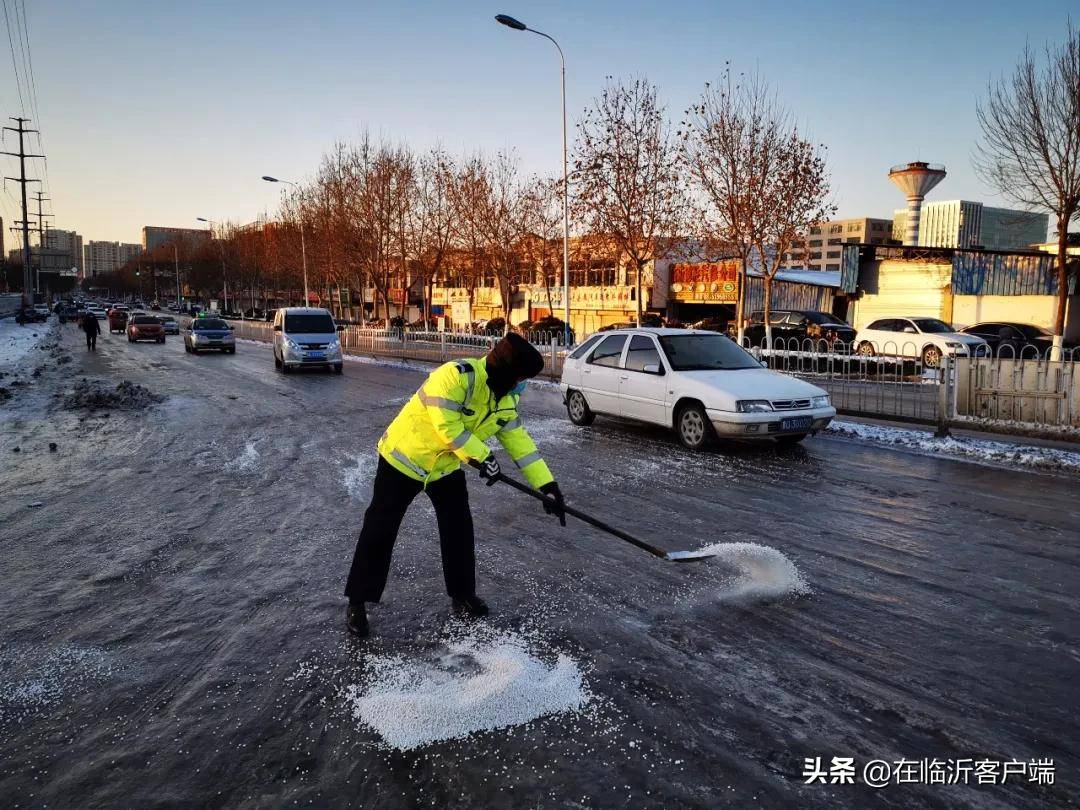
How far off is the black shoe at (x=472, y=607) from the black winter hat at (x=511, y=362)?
129 cm

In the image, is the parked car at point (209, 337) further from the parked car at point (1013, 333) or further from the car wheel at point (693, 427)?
the parked car at point (1013, 333)

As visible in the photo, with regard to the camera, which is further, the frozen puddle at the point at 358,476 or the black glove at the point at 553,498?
the frozen puddle at the point at 358,476

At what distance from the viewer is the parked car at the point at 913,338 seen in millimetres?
21766

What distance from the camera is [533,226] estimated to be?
39.2 metres

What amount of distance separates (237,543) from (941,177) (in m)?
49.5

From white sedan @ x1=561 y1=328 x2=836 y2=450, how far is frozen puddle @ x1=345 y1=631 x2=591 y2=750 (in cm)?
598

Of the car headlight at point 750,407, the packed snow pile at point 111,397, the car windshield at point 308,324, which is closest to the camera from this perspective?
the car headlight at point 750,407

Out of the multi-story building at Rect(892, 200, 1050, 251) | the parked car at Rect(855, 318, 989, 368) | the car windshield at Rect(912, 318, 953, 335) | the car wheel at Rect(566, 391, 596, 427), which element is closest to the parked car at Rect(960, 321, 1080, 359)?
the car windshield at Rect(912, 318, 953, 335)

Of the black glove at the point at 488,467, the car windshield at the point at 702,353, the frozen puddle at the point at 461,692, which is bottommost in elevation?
the frozen puddle at the point at 461,692

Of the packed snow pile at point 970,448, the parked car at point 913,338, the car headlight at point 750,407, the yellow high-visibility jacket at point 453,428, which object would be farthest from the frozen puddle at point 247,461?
the parked car at point 913,338

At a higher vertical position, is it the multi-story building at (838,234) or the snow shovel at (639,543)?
the multi-story building at (838,234)

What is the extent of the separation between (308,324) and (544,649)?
20829 mm

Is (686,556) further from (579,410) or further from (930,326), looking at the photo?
(930,326)

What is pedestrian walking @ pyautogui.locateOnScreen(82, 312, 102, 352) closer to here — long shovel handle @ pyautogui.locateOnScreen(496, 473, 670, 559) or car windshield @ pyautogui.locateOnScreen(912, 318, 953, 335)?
car windshield @ pyautogui.locateOnScreen(912, 318, 953, 335)
